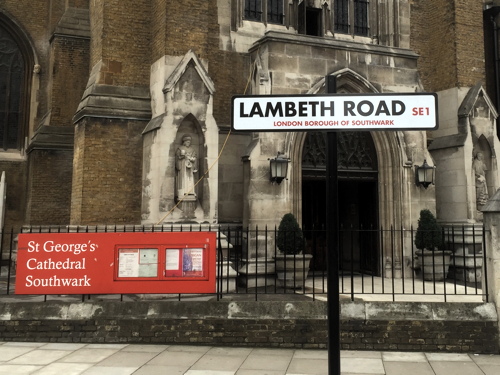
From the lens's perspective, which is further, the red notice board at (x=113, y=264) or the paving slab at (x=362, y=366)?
the red notice board at (x=113, y=264)

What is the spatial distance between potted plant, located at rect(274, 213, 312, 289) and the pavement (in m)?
3.08

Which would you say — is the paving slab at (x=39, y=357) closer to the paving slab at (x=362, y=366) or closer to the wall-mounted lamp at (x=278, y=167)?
the paving slab at (x=362, y=366)

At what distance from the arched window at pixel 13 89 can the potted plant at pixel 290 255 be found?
1084 cm

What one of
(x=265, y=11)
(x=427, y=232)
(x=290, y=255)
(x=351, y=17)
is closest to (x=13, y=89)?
(x=265, y=11)

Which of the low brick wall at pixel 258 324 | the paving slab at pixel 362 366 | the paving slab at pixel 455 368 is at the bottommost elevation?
the paving slab at pixel 455 368

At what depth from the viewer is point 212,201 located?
1045 centimetres

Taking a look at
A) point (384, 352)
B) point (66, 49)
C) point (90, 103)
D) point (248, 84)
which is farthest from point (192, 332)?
point (66, 49)

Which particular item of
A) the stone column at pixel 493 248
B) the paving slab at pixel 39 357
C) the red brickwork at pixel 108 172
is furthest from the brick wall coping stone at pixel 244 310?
the red brickwork at pixel 108 172

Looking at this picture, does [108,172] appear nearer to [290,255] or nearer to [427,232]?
[290,255]

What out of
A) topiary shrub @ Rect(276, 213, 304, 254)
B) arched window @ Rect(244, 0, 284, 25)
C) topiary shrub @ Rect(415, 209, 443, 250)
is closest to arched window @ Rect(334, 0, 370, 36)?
arched window @ Rect(244, 0, 284, 25)

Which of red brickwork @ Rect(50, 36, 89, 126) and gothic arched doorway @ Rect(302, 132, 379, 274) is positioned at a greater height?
red brickwork @ Rect(50, 36, 89, 126)

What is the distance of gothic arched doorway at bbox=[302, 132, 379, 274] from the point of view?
11945mm

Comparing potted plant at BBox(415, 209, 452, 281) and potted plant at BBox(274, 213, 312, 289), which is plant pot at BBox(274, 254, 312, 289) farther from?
potted plant at BBox(415, 209, 452, 281)

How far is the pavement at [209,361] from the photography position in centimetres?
586
